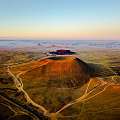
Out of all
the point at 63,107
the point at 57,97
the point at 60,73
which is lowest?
the point at 63,107

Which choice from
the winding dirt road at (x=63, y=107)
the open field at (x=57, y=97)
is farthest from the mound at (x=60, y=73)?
the winding dirt road at (x=63, y=107)

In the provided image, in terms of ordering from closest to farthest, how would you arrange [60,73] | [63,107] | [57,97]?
[63,107] → [57,97] → [60,73]

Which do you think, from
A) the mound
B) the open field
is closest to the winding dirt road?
the open field

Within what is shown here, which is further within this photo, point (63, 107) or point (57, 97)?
point (57, 97)

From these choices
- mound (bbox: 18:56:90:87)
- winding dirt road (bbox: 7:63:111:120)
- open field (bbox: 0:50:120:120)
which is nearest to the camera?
open field (bbox: 0:50:120:120)

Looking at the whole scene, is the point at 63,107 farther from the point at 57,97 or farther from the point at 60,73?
the point at 60,73

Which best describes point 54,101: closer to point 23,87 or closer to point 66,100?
point 66,100

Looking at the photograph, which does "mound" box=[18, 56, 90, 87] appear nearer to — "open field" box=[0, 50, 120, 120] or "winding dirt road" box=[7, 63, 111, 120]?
"open field" box=[0, 50, 120, 120]

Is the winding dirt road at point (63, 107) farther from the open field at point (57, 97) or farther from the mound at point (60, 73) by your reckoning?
the mound at point (60, 73)

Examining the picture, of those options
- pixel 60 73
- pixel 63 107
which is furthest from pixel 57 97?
pixel 60 73

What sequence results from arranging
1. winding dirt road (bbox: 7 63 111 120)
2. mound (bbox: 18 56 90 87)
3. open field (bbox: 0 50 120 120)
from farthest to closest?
mound (bbox: 18 56 90 87) → winding dirt road (bbox: 7 63 111 120) → open field (bbox: 0 50 120 120)
